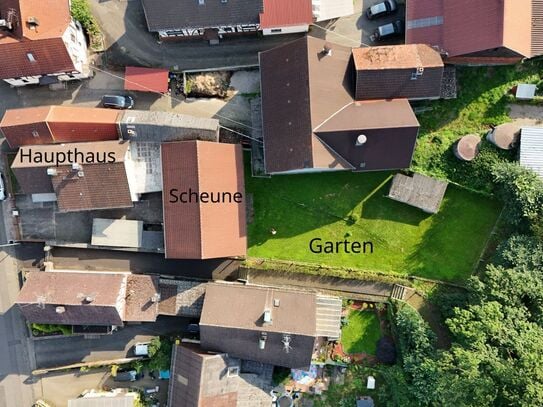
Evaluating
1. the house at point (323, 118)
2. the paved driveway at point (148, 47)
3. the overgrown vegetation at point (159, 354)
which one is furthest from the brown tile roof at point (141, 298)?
the paved driveway at point (148, 47)

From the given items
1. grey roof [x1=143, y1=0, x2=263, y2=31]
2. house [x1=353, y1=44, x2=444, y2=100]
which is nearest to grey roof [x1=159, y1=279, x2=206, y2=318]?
house [x1=353, y1=44, x2=444, y2=100]

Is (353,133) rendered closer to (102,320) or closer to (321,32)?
(321,32)

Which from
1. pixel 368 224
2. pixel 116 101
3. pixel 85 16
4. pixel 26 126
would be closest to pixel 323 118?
pixel 368 224

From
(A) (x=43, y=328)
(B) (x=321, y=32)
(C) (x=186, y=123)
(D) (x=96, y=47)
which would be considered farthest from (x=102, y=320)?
(B) (x=321, y=32)

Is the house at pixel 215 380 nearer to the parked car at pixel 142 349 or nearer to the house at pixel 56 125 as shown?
the parked car at pixel 142 349

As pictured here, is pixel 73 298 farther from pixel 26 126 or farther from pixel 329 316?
pixel 329 316

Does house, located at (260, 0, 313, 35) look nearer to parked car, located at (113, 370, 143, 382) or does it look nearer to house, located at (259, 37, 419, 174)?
house, located at (259, 37, 419, 174)
